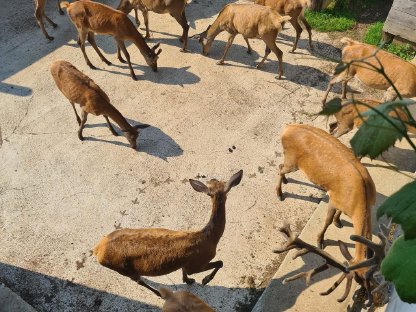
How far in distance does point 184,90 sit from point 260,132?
1.56 metres

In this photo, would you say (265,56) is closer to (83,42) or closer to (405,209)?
(83,42)

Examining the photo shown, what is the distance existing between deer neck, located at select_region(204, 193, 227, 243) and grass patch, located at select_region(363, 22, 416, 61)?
5358 millimetres

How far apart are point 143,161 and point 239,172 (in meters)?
2.10

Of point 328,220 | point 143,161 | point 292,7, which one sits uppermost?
point 292,7

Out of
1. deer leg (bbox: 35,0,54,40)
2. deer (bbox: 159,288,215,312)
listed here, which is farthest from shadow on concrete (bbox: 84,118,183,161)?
deer (bbox: 159,288,215,312)

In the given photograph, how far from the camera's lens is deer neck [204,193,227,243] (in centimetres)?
470

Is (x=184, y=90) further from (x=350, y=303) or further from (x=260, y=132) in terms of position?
(x=350, y=303)

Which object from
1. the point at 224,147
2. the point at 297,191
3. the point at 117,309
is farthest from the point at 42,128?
the point at 297,191

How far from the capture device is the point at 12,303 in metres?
5.00

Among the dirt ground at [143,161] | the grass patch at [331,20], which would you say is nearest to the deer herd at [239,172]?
the dirt ground at [143,161]

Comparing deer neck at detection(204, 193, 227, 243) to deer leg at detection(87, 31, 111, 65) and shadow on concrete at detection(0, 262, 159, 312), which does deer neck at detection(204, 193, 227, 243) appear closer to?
shadow on concrete at detection(0, 262, 159, 312)

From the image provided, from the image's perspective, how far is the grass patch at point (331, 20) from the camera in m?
8.88

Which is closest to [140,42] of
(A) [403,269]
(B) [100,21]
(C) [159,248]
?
(B) [100,21]

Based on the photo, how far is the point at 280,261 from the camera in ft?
18.1
